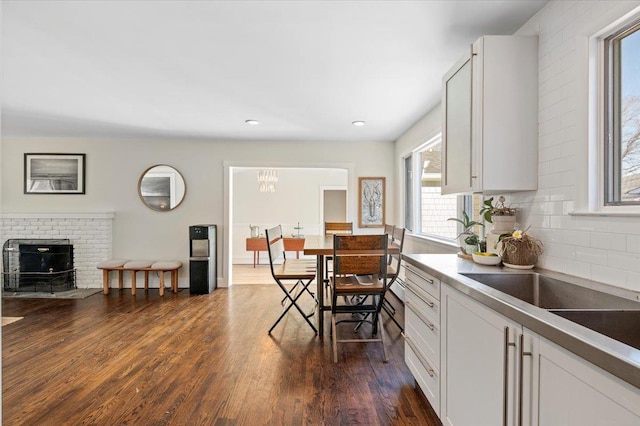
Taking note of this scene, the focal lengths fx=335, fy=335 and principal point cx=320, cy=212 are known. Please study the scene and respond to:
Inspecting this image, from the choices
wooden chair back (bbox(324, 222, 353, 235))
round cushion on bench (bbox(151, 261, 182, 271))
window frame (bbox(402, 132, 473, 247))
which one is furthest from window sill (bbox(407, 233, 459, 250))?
round cushion on bench (bbox(151, 261, 182, 271))

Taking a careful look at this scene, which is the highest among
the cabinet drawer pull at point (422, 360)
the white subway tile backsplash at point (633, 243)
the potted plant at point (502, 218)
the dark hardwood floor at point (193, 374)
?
the potted plant at point (502, 218)

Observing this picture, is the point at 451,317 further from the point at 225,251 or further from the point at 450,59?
the point at 225,251

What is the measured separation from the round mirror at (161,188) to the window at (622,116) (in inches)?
193

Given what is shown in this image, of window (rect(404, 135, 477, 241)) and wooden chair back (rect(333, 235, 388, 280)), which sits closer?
wooden chair back (rect(333, 235, 388, 280))

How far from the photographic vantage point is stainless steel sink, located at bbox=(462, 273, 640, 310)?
138 cm

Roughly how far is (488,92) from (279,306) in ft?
10.5

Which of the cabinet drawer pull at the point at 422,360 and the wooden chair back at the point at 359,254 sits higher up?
the wooden chair back at the point at 359,254

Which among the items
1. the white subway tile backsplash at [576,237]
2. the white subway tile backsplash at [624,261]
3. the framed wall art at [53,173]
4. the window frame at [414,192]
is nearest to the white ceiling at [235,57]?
the window frame at [414,192]

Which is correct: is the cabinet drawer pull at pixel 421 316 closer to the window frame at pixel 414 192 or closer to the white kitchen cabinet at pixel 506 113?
the white kitchen cabinet at pixel 506 113

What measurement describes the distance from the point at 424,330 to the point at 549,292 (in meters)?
0.69

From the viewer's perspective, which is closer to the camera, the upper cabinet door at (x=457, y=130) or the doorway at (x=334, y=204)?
the upper cabinet door at (x=457, y=130)

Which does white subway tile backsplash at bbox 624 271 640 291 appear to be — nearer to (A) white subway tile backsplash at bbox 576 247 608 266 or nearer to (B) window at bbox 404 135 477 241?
(A) white subway tile backsplash at bbox 576 247 608 266

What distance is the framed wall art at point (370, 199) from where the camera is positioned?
206 inches

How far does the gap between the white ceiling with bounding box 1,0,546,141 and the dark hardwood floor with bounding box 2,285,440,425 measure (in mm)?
2270
